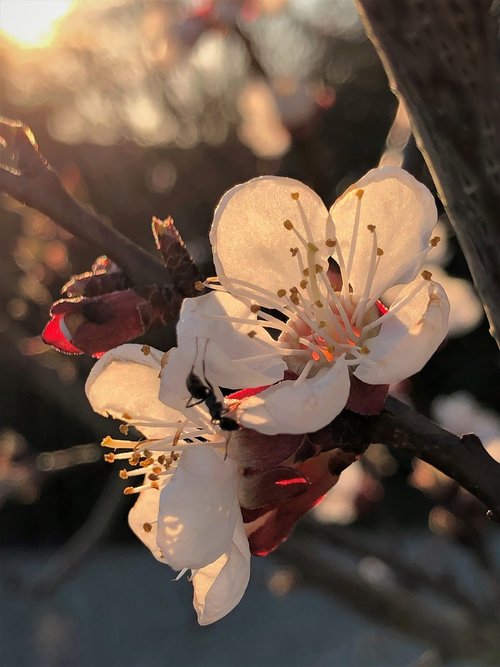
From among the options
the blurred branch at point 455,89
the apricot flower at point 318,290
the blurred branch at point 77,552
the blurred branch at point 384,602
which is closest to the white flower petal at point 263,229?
the apricot flower at point 318,290

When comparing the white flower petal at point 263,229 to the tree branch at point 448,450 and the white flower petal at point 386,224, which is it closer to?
the white flower petal at point 386,224

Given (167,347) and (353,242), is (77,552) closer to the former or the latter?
(353,242)

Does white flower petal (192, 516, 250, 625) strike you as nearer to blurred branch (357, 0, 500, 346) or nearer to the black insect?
the black insect

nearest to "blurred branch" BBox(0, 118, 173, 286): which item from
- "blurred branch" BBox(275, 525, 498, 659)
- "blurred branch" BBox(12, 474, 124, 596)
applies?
"blurred branch" BBox(275, 525, 498, 659)

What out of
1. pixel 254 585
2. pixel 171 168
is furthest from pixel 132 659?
pixel 171 168

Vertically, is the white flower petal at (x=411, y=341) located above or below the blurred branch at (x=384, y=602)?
above

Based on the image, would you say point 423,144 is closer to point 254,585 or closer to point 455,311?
point 455,311
